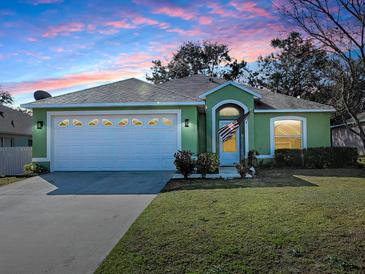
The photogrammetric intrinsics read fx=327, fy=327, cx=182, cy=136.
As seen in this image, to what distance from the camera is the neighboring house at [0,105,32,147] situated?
22.8 m

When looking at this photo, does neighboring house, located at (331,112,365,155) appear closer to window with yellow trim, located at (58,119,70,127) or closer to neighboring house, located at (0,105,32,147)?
window with yellow trim, located at (58,119,70,127)

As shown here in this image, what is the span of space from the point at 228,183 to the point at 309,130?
330 inches

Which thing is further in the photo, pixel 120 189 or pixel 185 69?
pixel 185 69

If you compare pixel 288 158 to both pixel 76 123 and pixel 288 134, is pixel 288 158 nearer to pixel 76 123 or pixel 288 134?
pixel 288 134

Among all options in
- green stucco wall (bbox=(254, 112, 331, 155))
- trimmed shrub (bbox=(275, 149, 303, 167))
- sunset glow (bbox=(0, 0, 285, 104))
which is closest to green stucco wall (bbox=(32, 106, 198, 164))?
sunset glow (bbox=(0, 0, 285, 104))

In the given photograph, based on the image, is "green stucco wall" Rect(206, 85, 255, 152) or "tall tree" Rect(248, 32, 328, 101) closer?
"green stucco wall" Rect(206, 85, 255, 152)

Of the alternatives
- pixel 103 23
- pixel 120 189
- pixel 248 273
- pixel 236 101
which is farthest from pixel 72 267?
pixel 236 101

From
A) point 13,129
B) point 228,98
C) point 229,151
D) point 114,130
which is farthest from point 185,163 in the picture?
point 13,129

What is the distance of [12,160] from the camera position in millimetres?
15219

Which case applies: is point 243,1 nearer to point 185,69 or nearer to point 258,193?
point 258,193

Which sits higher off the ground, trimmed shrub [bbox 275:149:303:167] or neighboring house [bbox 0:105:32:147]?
neighboring house [bbox 0:105:32:147]

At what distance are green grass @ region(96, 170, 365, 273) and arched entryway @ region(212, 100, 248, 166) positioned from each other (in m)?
7.82

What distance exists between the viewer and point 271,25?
12.2 metres

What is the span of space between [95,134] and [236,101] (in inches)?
274
